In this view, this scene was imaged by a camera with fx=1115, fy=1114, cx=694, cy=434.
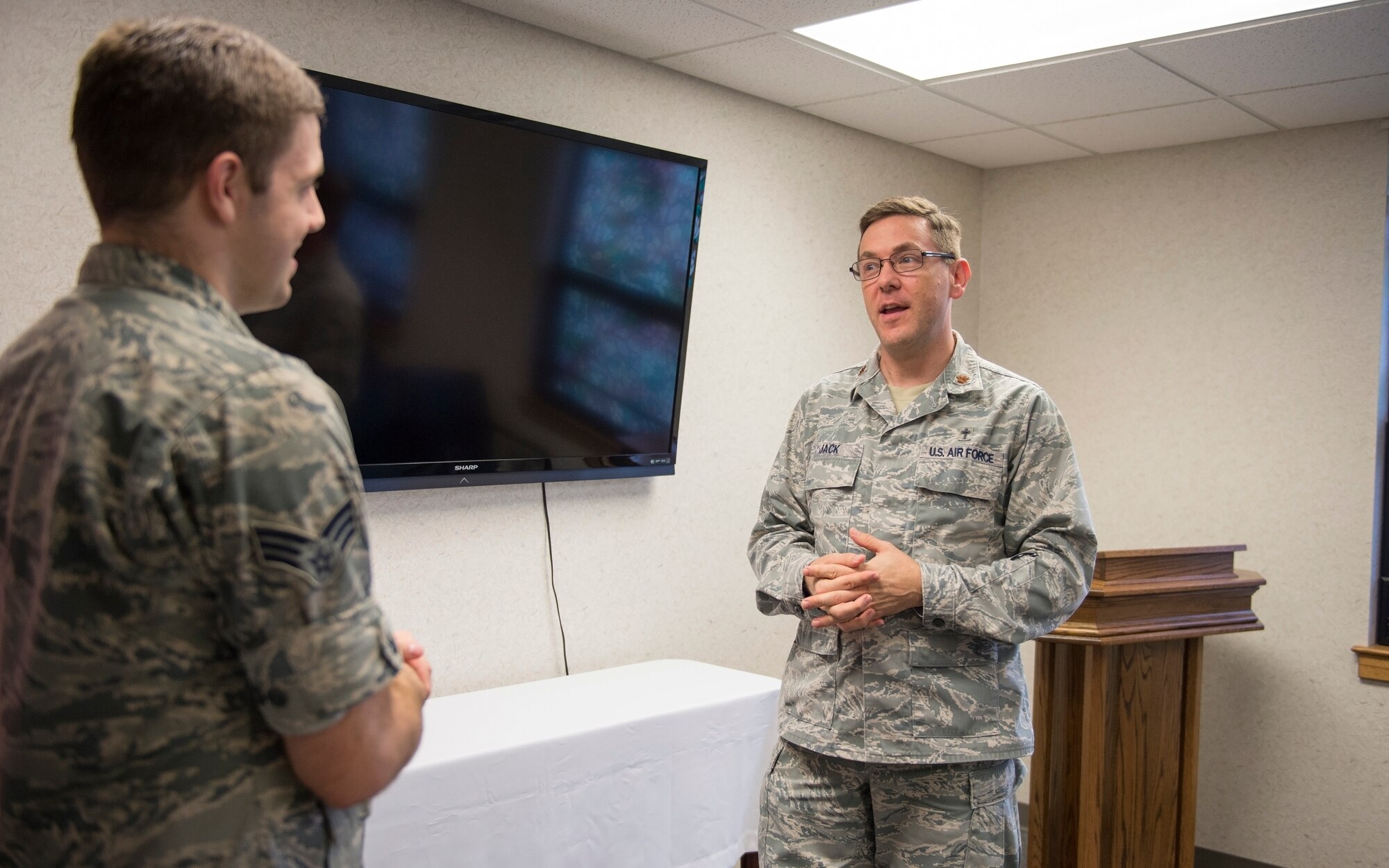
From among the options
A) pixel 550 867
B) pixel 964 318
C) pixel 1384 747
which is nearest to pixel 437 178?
pixel 550 867

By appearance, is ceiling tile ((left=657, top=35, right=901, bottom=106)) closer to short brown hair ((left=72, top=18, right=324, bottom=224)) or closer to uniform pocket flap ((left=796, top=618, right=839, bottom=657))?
uniform pocket flap ((left=796, top=618, right=839, bottom=657))

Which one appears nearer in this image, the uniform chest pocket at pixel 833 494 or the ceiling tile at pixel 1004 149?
the uniform chest pocket at pixel 833 494

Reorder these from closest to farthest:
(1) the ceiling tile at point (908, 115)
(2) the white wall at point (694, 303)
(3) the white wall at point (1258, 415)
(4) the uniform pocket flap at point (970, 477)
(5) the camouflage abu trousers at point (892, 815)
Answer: (5) the camouflage abu trousers at point (892, 815)
(4) the uniform pocket flap at point (970, 477)
(2) the white wall at point (694, 303)
(1) the ceiling tile at point (908, 115)
(3) the white wall at point (1258, 415)

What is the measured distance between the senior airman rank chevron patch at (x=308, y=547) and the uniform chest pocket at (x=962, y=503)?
1.31m

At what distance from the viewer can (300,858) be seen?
A: 0.89 metres

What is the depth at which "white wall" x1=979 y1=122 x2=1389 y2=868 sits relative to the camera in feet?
12.1

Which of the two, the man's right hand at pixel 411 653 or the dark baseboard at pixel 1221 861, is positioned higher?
the man's right hand at pixel 411 653

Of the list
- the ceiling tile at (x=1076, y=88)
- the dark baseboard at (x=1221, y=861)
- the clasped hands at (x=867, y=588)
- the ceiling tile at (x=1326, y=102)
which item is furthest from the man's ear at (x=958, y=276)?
the dark baseboard at (x=1221, y=861)

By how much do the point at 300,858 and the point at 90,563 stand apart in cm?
28

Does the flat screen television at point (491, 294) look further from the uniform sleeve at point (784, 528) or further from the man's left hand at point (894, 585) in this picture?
the man's left hand at point (894, 585)

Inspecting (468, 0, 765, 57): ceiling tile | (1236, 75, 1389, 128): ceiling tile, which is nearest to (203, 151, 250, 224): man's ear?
(468, 0, 765, 57): ceiling tile

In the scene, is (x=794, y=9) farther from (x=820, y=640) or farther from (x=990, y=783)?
(x=990, y=783)

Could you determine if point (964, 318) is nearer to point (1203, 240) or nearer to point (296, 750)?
point (1203, 240)

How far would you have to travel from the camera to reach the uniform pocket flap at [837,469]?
2.08 m
